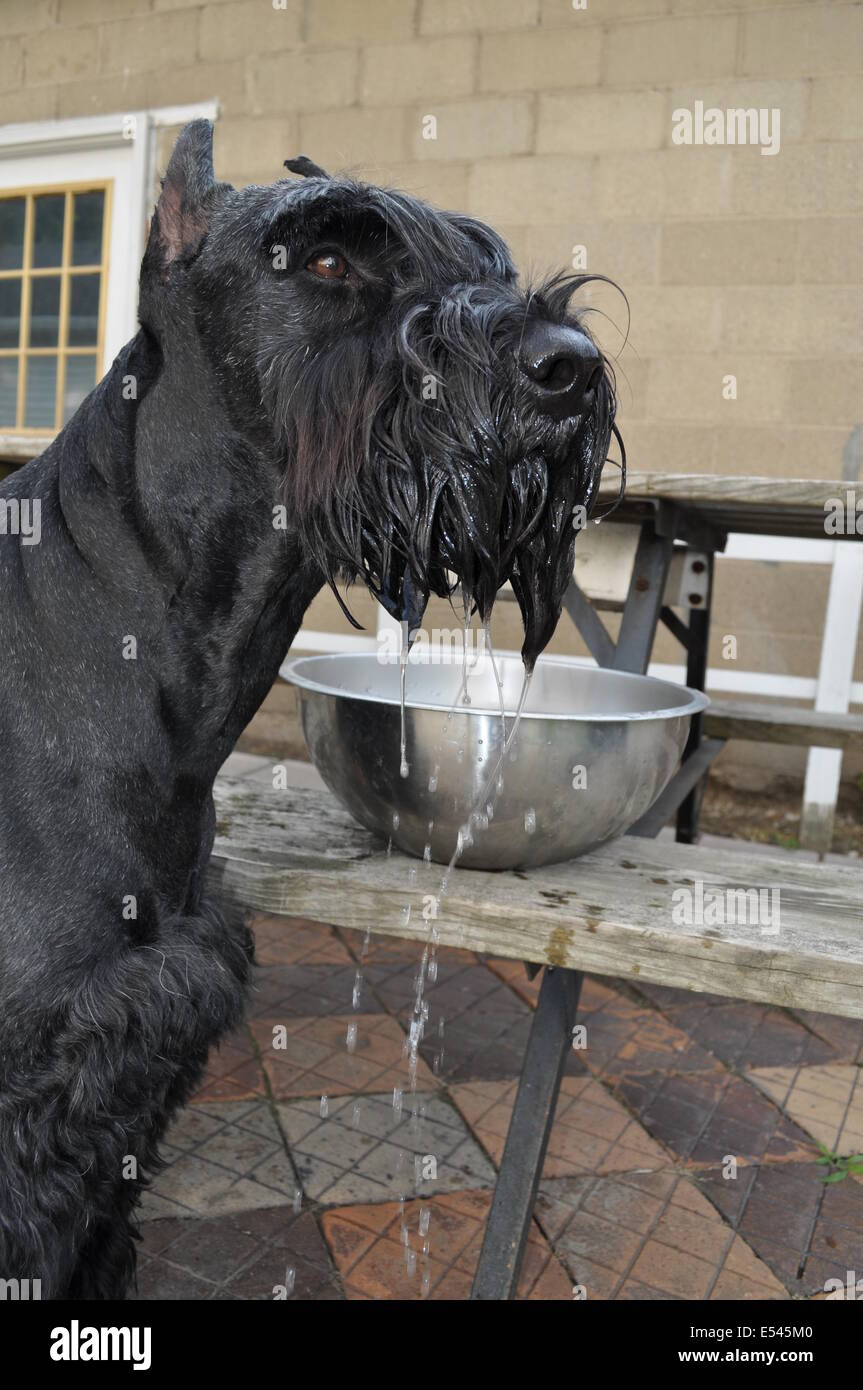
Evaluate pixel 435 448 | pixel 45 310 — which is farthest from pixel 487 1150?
pixel 45 310

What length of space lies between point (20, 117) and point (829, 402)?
524 cm

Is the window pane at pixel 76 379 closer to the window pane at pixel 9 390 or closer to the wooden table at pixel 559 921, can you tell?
the window pane at pixel 9 390

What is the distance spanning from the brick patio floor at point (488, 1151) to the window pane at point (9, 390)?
17.1 feet

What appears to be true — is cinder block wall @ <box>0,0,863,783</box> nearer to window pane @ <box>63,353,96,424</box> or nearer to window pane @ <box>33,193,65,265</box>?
window pane @ <box>33,193,65,265</box>

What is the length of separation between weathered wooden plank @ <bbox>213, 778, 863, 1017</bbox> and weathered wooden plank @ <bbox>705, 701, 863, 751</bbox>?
1649 millimetres

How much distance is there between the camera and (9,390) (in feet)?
23.6

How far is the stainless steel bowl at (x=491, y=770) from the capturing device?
1.92 metres

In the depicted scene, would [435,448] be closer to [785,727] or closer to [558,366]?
[558,366]

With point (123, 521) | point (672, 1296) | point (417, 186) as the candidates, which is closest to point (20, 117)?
point (417, 186)

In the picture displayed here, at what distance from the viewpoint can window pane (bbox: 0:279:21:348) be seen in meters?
6.99

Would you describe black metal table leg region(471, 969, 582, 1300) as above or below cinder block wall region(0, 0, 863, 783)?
below

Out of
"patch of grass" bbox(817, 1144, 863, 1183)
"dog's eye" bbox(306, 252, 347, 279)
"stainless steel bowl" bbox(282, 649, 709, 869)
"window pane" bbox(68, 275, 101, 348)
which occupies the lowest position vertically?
"patch of grass" bbox(817, 1144, 863, 1183)

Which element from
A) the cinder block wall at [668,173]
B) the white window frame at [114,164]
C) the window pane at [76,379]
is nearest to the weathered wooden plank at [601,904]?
the cinder block wall at [668,173]

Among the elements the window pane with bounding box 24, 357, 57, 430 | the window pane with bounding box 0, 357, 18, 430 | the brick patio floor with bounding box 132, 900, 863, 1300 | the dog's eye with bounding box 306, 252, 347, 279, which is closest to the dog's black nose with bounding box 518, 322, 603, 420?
the dog's eye with bounding box 306, 252, 347, 279
